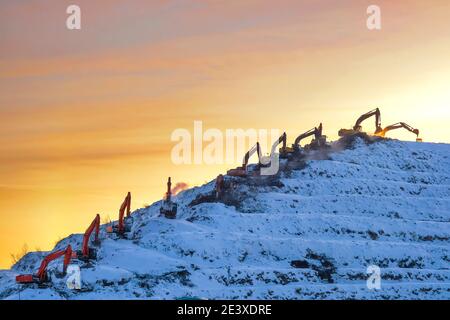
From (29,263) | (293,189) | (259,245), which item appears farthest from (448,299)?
(29,263)

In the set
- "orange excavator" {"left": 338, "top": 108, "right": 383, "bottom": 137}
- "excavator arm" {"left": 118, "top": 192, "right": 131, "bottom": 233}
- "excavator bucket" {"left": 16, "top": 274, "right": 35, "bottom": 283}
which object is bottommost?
"excavator bucket" {"left": 16, "top": 274, "right": 35, "bottom": 283}

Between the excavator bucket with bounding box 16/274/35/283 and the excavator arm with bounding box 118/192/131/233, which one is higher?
the excavator arm with bounding box 118/192/131/233

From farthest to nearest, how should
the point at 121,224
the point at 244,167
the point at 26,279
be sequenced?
the point at 244,167 < the point at 121,224 < the point at 26,279

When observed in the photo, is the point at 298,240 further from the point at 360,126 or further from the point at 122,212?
the point at 360,126

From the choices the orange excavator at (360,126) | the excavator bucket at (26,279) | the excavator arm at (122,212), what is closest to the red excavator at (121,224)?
the excavator arm at (122,212)

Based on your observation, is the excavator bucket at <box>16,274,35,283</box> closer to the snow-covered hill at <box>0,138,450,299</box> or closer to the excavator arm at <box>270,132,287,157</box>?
the snow-covered hill at <box>0,138,450,299</box>

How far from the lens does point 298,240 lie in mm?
123125

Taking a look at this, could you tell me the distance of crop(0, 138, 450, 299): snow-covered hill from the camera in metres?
109

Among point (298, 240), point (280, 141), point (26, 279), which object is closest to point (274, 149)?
point (280, 141)

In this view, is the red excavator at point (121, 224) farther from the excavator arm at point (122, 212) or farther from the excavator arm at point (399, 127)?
the excavator arm at point (399, 127)

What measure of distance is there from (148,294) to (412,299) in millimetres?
28986

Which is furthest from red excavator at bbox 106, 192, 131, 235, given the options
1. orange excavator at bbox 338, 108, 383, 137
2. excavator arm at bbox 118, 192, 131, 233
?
orange excavator at bbox 338, 108, 383, 137

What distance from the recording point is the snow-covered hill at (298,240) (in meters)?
109

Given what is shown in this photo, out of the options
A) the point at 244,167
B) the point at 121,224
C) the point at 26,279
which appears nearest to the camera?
the point at 26,279
